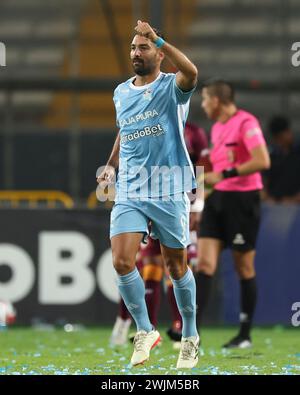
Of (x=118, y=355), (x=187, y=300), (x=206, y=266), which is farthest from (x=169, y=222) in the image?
(x=206, y=266)

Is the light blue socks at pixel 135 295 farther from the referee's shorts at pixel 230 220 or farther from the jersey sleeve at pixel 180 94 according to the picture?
the referee's shorts at pixel 230 220

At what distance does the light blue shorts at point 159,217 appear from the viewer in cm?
713

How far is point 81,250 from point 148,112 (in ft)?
14.8

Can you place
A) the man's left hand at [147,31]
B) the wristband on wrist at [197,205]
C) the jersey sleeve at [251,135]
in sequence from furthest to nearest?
the wristband on wrist at [197,205] → the jersey sleeve at [251,135] → the man's left hand at [147,31]

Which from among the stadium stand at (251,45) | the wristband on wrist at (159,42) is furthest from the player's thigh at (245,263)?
the stadium stand at (251,45)

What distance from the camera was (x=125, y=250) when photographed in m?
7.04

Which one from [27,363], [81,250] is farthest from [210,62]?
[27,363]

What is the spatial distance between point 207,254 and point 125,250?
2.15 meters

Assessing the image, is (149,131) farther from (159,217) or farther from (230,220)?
(230,220)

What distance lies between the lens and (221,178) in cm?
895

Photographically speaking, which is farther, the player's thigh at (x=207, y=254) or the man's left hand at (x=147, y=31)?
the player's thigh at (x=207, y=254)

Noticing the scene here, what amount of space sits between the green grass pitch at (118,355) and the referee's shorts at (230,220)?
80cm

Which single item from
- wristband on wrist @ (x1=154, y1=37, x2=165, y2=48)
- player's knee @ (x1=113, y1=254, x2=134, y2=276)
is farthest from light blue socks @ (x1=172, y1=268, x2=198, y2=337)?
wristband on wrist @ (x1=154, y1=37, x2=165, y2=48)

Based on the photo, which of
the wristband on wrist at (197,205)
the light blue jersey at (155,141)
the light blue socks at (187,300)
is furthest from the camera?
the wristband on wrist at (197,205)
